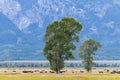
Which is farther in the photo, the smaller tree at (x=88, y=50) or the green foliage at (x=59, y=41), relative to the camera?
the smaller tree at (x=88, y=50)

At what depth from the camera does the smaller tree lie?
12769cm

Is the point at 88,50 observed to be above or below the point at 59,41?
above

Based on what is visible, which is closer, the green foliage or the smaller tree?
the green foliage

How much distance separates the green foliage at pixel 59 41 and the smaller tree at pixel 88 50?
23904mm

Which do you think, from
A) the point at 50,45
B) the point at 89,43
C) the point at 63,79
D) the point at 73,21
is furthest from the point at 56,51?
the point at 63,79

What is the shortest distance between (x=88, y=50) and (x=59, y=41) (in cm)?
2790

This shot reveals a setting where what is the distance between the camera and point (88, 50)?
424ft

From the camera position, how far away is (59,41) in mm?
103188

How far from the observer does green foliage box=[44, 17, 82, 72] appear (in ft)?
336

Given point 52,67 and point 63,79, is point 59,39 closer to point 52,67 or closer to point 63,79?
point 52,67

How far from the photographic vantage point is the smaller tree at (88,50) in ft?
419

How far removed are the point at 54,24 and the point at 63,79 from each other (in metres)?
42.5

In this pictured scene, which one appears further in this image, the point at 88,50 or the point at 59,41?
the point at 88,50

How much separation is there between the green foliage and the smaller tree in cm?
2390
